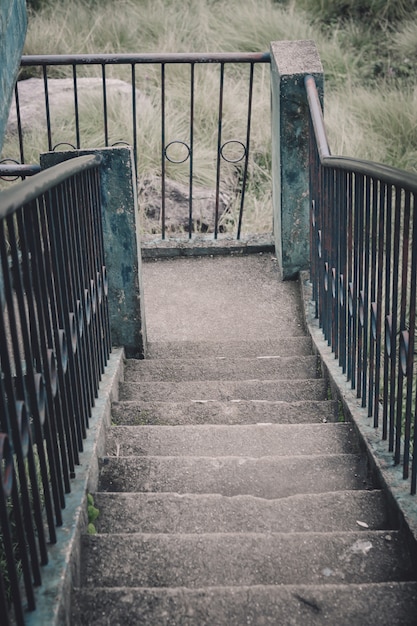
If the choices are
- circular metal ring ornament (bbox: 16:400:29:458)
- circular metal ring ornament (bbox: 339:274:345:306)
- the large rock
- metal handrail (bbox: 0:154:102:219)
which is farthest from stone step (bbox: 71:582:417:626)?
the large rock

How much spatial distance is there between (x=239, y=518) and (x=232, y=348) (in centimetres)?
198

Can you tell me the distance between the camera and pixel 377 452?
9.55ft

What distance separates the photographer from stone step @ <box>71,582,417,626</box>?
2.15m

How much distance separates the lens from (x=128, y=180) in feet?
13.0

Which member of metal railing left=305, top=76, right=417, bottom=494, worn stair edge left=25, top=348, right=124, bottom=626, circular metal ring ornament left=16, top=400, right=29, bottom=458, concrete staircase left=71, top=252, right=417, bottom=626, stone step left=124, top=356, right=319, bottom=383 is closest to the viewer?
circular metal ring ornament left=16, top=400, right=29, bottom=458

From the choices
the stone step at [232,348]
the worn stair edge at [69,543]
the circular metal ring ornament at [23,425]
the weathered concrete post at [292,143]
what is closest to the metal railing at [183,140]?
the weathered concrete post at [292,143]

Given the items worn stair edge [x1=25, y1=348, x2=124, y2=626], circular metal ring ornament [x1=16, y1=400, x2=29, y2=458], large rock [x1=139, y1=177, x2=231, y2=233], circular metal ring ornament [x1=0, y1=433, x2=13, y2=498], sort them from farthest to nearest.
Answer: large rock [x1=139, y1=177, x2=231, y2=233] → worn stair edge [x1=25, y1=348, x2=124, y2=626] → circular metal ring ornament [x1=16, y1=400, x2=29, y2=458] → circular metal ring ornament [x1=0, y1=433, x2=13, y2=498]

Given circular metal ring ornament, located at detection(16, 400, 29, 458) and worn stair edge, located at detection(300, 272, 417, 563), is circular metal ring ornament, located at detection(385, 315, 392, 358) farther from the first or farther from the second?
circular metal ring ornament, located at detection(16, 400, 29, 458)

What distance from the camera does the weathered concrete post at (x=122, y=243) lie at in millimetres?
3914

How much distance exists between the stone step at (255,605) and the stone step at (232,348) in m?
2.38

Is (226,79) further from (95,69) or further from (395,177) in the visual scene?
(395,177)

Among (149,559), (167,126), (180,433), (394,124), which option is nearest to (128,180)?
(180,433)

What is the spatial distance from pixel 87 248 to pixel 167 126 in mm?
4767

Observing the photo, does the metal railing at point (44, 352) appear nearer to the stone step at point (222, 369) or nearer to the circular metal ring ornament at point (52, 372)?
the circular metal ring ornament at point (52, 372)
